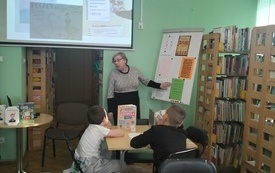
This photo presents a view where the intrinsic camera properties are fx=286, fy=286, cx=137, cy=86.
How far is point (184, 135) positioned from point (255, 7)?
310 cm

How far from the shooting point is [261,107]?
2840 millimetres

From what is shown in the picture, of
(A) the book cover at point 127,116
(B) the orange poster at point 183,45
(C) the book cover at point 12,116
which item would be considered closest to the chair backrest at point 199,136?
(A) the book cover at point 127,116

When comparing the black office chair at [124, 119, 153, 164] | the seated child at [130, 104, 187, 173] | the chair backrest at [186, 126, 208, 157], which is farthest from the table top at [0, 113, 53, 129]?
the chair backrest at [186, 126, 208, 157]

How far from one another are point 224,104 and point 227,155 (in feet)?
2.37

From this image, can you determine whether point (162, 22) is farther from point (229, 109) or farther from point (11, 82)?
point (11, 82)

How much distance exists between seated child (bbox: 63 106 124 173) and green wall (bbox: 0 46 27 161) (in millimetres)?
1620

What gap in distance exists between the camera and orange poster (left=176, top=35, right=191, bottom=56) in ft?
12.7

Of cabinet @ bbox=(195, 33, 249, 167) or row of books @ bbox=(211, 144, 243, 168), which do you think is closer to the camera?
cabinet @ bbox=(195, 33, 249, 167)

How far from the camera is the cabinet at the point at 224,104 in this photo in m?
3.73

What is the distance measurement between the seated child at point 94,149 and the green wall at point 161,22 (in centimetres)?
153

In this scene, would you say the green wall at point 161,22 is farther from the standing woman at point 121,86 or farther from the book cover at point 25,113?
the book cover at point 25,113

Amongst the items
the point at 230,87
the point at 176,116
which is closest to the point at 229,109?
the point at 230,87

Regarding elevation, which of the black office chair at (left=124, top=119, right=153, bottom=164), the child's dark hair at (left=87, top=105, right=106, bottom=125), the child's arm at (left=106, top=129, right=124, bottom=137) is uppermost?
the child's dark hair at (left=87, top=105, right=106, bottom=125)

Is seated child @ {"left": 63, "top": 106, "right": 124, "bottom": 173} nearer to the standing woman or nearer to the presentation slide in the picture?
the standing woman
